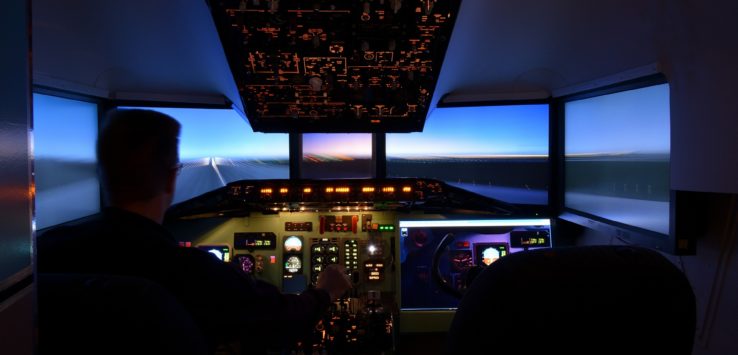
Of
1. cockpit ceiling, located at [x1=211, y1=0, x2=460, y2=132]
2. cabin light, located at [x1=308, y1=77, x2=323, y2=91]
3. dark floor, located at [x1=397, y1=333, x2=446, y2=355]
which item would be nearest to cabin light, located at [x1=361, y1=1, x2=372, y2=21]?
cockpit ceiling, located at [x1=211, y1=0, x2=460, y2=132]

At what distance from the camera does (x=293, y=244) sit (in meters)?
3.21

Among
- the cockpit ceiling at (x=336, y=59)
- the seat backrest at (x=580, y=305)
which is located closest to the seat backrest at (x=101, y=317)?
the seat backrest at (x=580, y=305)

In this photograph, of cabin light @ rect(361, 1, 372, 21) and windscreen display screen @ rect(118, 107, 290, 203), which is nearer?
cabin light @ rect(361, 1, 372, 21)

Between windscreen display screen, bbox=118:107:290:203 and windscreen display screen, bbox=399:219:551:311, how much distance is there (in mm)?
1283

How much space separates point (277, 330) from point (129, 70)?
2.40 metres

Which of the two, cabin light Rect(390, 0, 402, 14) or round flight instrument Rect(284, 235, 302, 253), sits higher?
cabin light Rect(390, 0, 402, 14)

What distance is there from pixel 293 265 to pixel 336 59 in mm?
1606

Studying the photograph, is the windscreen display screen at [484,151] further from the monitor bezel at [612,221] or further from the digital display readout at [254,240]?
the digital display readout at [254,240]

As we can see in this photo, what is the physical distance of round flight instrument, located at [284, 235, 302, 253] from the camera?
321cm

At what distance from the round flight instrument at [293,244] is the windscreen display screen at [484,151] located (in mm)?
959

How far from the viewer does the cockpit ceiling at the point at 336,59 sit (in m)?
1.95

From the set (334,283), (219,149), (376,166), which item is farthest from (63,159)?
(334,283)

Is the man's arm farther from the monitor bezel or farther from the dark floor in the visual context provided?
the dark floor

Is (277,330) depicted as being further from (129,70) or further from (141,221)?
(129,70)
